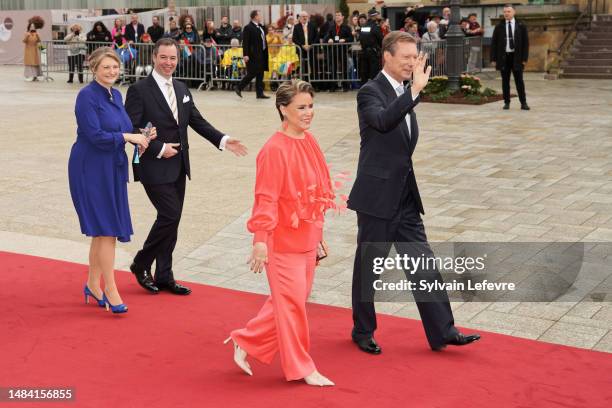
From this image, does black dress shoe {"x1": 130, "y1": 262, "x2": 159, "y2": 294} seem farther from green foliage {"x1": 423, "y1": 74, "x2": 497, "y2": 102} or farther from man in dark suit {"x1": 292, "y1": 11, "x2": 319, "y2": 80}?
man in dark suit {"x1": 292, "y1": 11, "x2": 319, "y2": 80}

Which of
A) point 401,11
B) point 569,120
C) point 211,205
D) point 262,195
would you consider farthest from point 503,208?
point 401,11

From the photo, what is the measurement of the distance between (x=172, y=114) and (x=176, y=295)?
1378 millimetres

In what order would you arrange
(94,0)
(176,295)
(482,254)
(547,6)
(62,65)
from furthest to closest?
1. (94,0)
2. (62,65)
3. (547,6)
4. (482,254)
5. (176,295)

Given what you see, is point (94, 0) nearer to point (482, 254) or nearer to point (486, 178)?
point (486, 178)

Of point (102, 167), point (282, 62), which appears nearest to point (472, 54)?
point (282, 62)

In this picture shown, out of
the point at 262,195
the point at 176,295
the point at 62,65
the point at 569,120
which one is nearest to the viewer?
the point at 262,195

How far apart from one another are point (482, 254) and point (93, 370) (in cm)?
393

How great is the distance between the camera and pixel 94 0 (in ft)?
115

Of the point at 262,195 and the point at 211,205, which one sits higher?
the point at 262,195

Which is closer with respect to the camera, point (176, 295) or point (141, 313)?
point (141, 313)

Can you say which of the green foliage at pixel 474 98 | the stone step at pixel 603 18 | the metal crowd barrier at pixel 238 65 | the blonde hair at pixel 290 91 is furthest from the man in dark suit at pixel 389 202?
the stone step at pixel 603 18

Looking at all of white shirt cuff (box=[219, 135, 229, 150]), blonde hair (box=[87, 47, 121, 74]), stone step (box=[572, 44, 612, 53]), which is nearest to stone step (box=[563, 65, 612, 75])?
stone step (box=[572, 44, 612, 53])

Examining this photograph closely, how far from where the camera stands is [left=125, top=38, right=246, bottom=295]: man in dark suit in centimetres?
701

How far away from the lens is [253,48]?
2064 centimetres
